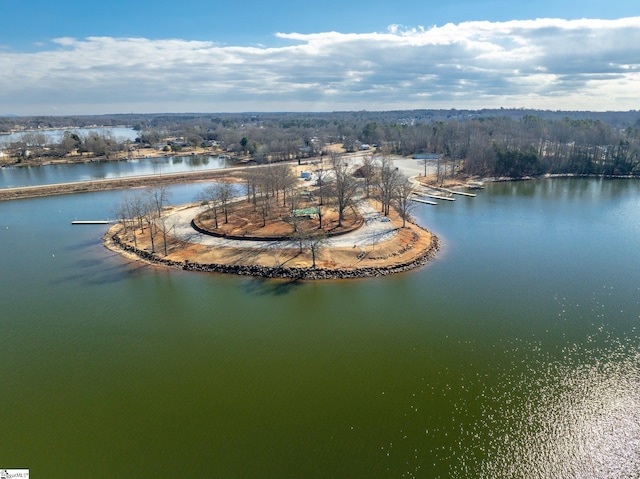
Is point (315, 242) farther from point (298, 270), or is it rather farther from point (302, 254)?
point (298, 270)

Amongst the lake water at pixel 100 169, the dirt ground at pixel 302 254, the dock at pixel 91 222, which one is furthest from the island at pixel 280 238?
the lake water at pixel 100 169

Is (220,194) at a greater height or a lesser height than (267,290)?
greater

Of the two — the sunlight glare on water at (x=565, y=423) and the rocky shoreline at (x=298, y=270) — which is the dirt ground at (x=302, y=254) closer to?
the rocky shoreline at (x=298, y=270)

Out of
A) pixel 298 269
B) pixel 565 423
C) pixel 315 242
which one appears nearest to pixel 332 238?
pixel 315 242

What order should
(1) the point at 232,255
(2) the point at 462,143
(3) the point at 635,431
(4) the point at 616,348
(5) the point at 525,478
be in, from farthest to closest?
(2) the point at 462,143 < (1) the point at 232,255 < (4) the point at 616,348 < (3) the point at 635,431 < (5) the point at 525,478

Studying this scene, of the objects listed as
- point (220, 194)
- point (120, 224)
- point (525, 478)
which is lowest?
point (525, 478)

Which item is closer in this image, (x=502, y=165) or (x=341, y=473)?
(x=341, y=473)

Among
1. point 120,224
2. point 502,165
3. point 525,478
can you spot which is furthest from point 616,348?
point 502,165

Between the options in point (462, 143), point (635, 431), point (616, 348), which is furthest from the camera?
point (462, 143)

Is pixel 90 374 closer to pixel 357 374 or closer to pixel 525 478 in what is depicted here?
pixel 357 374
